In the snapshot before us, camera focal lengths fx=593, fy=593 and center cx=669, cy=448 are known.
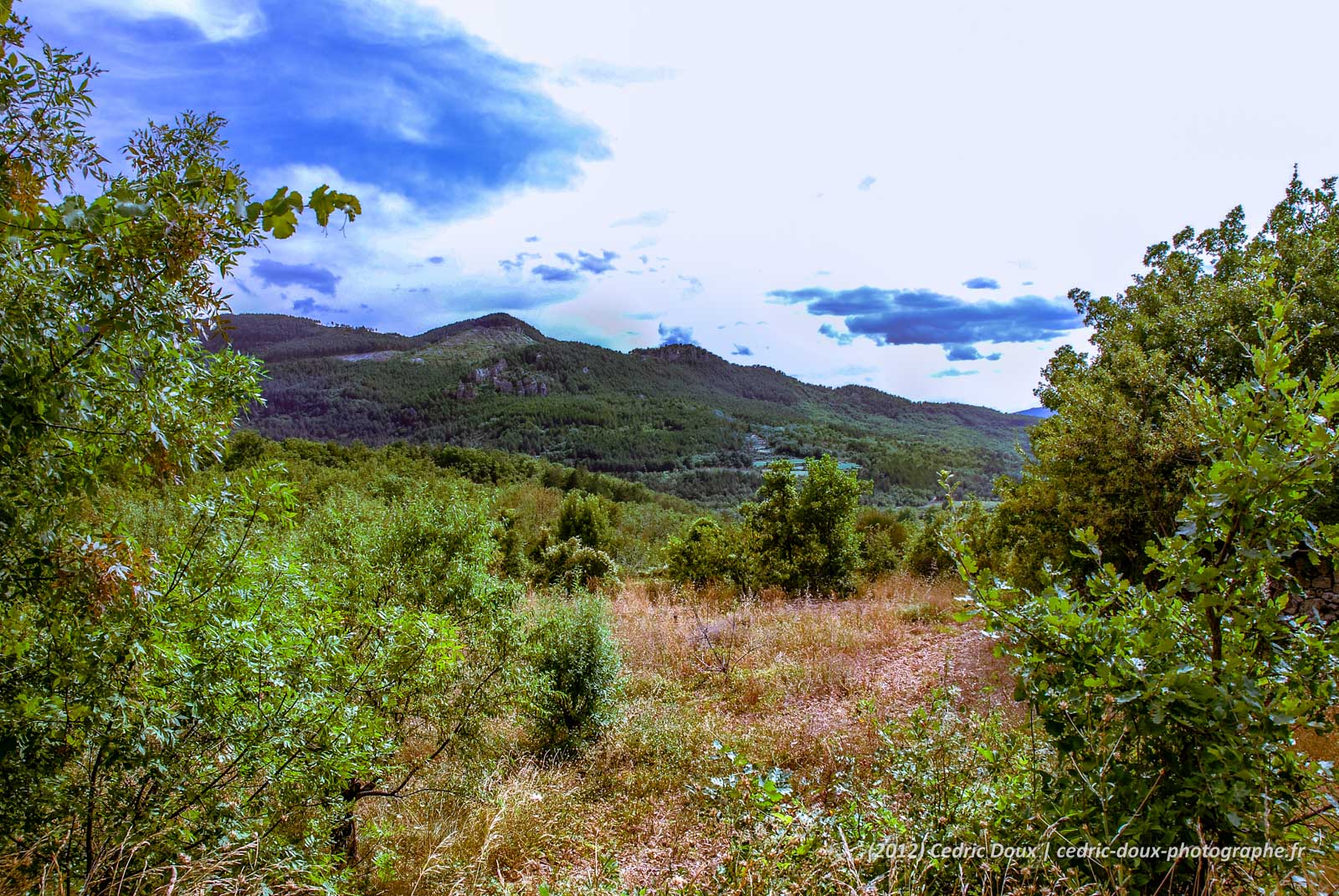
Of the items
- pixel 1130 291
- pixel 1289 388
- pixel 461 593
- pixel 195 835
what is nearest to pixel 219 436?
pixel 195 835

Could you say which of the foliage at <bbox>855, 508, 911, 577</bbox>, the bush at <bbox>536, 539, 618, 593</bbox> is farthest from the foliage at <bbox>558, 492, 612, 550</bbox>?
the foliage at <bbox>855, 508, 911, 577</bbox>

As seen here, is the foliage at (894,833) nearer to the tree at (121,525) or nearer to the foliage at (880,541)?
the tree at (121,525)

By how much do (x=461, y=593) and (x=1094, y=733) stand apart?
15.5 ft

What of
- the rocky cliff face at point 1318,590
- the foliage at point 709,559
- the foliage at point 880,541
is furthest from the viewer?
the foliage at point 880,541

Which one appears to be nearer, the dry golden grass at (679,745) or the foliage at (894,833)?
the foliage at (894,833)

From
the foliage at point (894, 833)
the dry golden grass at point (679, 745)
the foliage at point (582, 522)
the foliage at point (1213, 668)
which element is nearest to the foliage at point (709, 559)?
the dry golden grass at point (679, 745)

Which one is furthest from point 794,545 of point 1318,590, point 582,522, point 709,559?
point 582,522

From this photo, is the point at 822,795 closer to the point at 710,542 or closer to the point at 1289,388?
the point at 1289,388

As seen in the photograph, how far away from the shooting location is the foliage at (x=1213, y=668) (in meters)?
1.82

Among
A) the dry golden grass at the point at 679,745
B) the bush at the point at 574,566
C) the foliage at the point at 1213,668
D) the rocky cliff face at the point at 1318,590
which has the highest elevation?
the foliage at the point at 1213,668

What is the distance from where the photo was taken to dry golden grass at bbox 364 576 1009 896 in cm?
405

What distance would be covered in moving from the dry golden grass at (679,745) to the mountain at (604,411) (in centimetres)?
6684

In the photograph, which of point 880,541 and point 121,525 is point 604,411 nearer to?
point 880,541

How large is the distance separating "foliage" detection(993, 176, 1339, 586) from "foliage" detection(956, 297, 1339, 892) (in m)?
5.25
